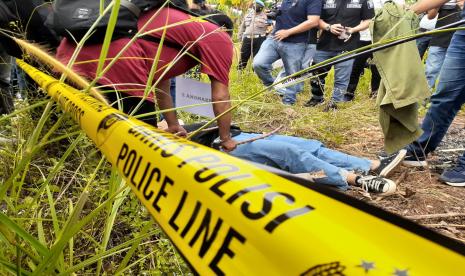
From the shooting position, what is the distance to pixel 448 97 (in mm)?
1992

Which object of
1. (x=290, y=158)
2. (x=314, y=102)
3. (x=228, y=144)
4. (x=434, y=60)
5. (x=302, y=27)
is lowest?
(x=314, y=102)

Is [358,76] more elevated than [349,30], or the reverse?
[349,30]

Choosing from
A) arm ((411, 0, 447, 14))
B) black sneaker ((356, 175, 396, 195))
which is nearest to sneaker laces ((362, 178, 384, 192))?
black sneaker ((356, 175, 396, 195))

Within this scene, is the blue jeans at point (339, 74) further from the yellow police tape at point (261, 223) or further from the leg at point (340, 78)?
the yellow police tape at point (261, 223)

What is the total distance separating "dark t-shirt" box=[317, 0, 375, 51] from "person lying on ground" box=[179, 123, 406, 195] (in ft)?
6.17

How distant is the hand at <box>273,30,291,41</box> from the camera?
386cm

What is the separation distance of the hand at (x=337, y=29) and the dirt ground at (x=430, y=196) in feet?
4.95

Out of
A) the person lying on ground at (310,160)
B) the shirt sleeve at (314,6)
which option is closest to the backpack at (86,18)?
the person lying on ground at (310,160)

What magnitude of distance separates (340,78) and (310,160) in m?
1.99

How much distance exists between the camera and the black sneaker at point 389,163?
211cm

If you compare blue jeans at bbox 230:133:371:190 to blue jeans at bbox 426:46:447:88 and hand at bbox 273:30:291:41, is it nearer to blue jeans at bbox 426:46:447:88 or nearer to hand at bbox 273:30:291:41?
blue jeans at bbox 426:46:447:88

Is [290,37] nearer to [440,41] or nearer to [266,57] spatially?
[266,57]

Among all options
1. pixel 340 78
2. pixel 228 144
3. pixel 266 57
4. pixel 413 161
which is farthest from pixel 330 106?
pixel 228 144

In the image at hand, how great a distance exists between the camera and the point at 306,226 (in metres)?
0.22
